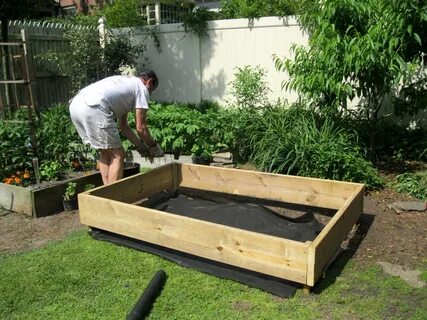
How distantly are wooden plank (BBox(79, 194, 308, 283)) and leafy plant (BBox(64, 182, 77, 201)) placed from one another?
2.96ft

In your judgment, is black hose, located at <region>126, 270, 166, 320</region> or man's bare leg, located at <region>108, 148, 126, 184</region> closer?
black hose, located at <region>126, 270, 166, 320</region>

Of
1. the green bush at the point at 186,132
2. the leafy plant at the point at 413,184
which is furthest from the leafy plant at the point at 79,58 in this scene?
the leafy plant at the point at 413,184

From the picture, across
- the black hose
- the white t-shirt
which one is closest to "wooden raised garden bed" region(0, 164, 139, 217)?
the white t-shirt

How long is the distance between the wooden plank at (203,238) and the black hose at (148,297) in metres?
0.33

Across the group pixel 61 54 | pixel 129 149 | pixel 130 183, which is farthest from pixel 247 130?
pixel 61 54

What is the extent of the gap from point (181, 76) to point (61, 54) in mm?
2663

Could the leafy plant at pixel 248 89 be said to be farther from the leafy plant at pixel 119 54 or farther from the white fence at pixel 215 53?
the leafy plant at pixel 119 54

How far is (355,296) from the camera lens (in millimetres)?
2918

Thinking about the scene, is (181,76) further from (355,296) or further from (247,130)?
(355,296)

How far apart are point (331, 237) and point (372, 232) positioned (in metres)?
1.06

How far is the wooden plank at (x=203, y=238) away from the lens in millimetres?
2877

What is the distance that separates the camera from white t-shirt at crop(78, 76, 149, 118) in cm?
416

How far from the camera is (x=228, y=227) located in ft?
10.1

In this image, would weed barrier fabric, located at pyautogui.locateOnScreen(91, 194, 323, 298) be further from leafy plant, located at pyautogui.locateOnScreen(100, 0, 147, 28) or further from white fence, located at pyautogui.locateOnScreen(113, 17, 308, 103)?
leafy plant, located at pyautogui.locateOnScreen(100, 0, 147, 28)
